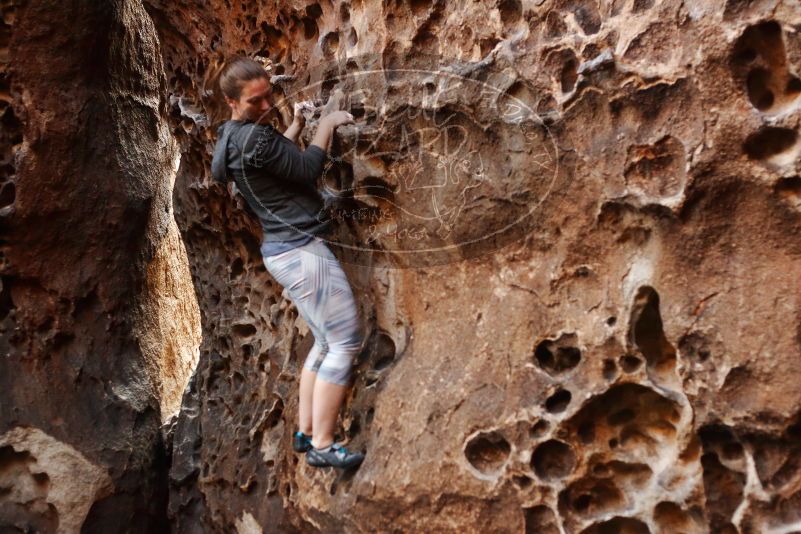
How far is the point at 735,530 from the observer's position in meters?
2.18

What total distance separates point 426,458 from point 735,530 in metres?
0.83

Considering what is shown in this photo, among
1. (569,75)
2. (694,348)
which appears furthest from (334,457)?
(569,75)

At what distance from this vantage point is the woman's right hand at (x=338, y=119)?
9.02 ft

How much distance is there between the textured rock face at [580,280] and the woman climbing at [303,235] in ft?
0.47

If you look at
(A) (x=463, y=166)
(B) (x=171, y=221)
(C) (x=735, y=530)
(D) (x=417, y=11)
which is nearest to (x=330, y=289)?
(A) (x=463, y=166)

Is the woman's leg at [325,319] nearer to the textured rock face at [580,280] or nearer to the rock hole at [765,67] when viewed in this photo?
the textured rock face at [580,280]

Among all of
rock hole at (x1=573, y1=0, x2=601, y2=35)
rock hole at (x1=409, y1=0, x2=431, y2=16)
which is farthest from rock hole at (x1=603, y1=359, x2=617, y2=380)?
rock hole at (x1=409, y1=0, x2=431, y2=16)

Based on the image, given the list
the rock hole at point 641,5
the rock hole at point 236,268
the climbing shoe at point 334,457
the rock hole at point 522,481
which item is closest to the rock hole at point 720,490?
the rock hole at point 522,481

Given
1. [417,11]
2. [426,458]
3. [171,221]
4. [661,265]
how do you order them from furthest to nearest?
1. [171,221]
2. [417,11]
3. [426,458]
4. [661,265]

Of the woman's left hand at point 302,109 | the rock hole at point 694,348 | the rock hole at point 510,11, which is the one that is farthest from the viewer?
the woman's left hand at point 302,109

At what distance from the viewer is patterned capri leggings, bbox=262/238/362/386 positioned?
2713 millimetres

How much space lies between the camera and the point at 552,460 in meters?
→ 2.41

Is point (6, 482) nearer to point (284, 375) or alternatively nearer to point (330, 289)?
point (284, 375)

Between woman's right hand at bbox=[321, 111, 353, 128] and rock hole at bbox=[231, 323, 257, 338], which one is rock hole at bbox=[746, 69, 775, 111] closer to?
woman's right hand at bbox=[321, 111, 353, 128]
